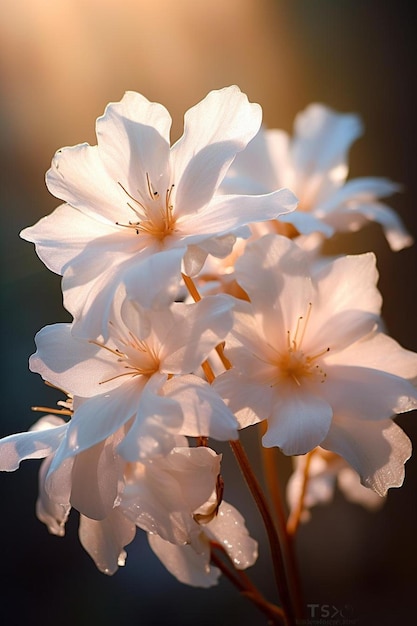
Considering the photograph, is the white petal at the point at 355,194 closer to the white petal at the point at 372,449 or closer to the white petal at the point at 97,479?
the white petal at the point at 372,449

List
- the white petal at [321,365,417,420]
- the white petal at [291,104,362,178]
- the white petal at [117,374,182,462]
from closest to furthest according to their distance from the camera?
the white petal at [117,374,182,462], the white petal at [321,365,417,420], the white petal at [291,104,362,178]

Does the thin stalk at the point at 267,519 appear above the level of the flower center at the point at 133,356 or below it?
below

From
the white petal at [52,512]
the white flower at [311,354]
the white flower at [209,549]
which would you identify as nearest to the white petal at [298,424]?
the white flower at [311,354]

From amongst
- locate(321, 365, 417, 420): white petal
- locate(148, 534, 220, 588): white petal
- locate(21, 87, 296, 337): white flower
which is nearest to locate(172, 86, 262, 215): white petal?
locate(21, 87, 296, 337): white flower

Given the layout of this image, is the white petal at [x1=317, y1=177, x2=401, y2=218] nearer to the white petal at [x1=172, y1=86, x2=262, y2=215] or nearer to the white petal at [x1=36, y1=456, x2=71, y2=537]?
the white petal at [x1=172, y1=86, x2=262, y2=215]

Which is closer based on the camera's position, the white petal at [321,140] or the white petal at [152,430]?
the white petal at [152,430]
